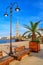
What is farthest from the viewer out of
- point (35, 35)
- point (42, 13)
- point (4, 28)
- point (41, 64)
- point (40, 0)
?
point (4, 28)

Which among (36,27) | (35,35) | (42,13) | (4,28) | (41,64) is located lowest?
(41,64)

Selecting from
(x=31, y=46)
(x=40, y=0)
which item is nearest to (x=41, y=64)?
(x=31, y=46)

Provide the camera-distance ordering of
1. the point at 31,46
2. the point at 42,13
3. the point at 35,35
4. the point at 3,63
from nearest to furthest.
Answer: the point at 3,63, the point at 31,46, the point at 35,35, the point at 42,13

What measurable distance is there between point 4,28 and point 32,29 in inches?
547

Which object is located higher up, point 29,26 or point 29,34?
point 29,26

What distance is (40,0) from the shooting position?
12.9 meters

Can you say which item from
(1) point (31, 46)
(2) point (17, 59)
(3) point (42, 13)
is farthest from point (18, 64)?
(3) point (42, 13)

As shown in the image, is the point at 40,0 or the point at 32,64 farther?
the point at 40,0

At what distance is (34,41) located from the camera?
8781 millimetres

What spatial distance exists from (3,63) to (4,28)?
18.7m

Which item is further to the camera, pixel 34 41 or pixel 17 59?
pixel 34 41

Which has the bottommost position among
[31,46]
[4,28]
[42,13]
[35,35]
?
[31,46]

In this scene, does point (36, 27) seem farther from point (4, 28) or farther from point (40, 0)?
point (4, 28)

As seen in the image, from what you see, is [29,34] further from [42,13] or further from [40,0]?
[42,13]
